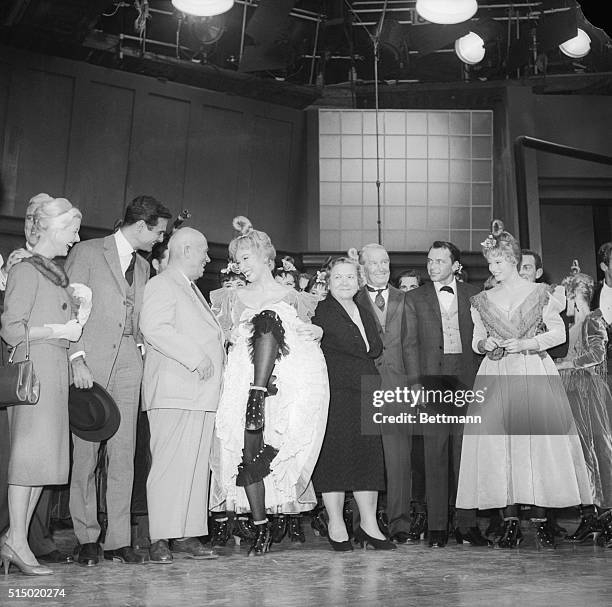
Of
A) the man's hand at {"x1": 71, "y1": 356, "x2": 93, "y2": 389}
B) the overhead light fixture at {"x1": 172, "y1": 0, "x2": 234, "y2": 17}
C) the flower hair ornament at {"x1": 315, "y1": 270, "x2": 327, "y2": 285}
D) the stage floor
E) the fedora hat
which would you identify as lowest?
the stage floor

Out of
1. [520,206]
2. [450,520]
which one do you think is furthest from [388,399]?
[520,206]

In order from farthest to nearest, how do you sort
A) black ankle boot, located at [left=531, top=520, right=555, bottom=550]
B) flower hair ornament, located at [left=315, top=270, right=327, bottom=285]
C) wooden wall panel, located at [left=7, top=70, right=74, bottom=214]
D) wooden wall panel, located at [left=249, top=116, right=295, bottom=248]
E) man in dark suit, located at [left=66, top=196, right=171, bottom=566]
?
1. wooden wall panel, located at [left=249, top=116, right=295, bottom=248]
2. wooden wall panel, located at [left=7, top=70, right=74, bottom=214]
3. flower hair ornament, located at [left=315, top=270, right=327, bottom=285]
4. black ankle boot, located at [left=531, top=520, right=555, bottom=550]
5. man in dark suit, located at [left=66, top=196, right=171, bottom=566]

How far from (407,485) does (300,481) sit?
74cm

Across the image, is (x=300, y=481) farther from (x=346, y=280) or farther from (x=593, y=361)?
(x=593, y=361)

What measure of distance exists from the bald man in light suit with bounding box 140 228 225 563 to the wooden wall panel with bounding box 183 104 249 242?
13.7ft

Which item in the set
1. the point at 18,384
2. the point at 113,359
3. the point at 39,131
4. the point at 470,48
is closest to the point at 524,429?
the point at 113,359

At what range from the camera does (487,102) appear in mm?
8719

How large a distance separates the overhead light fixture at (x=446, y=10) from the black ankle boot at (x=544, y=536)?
423 centimetres

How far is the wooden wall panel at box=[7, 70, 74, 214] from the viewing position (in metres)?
6.99

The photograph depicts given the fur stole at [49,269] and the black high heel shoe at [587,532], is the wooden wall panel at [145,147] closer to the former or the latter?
the fur stole at [49,269]

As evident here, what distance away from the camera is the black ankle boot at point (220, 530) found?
4398 mm

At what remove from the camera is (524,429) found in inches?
170

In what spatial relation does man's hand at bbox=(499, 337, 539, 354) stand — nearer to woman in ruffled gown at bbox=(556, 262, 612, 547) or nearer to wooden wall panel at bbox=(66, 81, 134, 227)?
woman in ruffled gown at bbox=(556, 262, 612, 547)

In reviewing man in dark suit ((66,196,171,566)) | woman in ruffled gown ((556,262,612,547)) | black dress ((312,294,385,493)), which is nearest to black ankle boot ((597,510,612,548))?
woman in ruffled gown ((556,262,612,547))
